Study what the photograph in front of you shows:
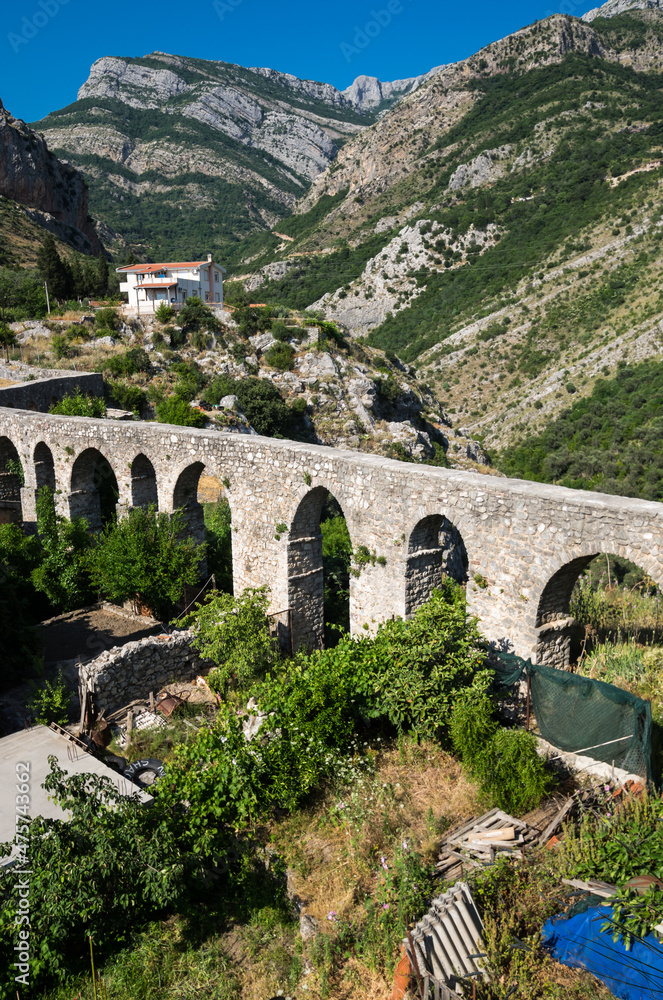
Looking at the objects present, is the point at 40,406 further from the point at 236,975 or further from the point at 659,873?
the point at 659,873

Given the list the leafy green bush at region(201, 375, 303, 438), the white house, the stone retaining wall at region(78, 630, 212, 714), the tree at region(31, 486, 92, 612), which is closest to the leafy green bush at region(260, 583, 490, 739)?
the stone retaining wall at region(78, 630, 212, 714)

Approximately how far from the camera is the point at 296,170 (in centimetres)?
14862

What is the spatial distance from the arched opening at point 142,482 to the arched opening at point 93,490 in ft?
6.38

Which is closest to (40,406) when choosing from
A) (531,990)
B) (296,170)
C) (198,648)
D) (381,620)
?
(198,648)

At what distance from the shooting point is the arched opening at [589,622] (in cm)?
848

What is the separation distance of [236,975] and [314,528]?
7.65 metres

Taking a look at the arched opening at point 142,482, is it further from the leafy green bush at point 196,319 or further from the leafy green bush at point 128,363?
the leafy green bush at point 196,319

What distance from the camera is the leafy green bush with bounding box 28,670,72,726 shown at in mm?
9711

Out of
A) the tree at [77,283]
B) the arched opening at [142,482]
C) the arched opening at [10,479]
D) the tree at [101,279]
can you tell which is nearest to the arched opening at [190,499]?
the arched opening at [142,482]

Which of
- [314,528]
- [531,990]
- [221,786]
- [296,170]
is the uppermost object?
[296,170]

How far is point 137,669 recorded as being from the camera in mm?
10859

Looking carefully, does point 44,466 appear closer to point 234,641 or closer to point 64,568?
point 64,568

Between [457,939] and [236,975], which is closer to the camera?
[457,939]

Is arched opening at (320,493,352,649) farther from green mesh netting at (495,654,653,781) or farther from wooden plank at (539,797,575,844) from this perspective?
wooden plank at (539,797,575,844)
